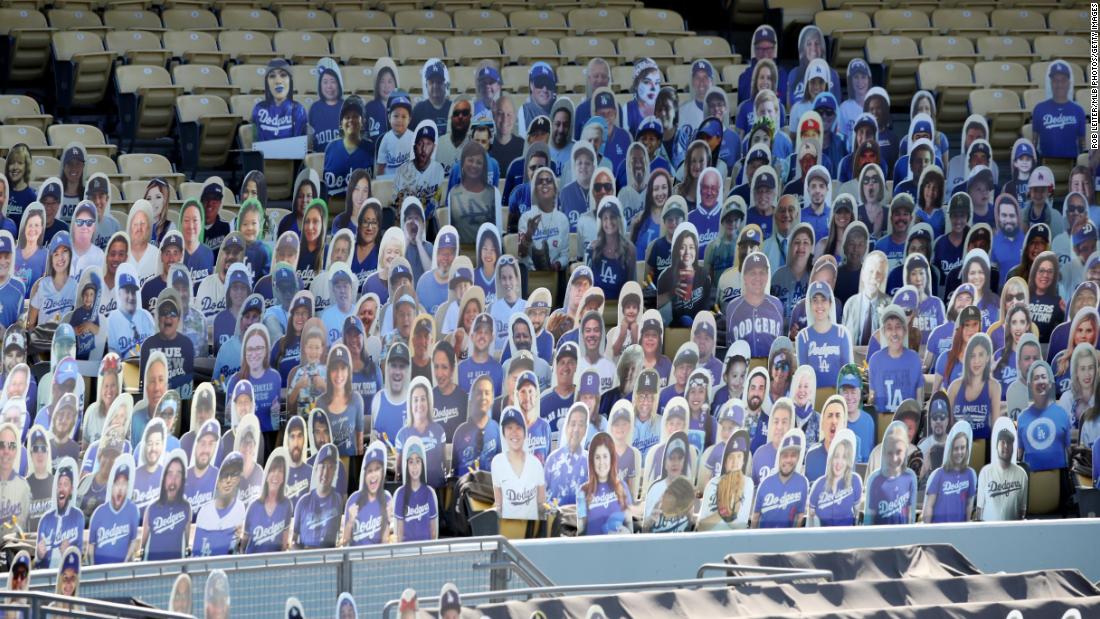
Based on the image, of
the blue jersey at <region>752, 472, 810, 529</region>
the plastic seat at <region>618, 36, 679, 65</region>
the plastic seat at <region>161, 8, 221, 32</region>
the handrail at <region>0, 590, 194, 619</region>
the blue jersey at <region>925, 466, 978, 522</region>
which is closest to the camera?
the handrail at <region>0, 590, 194, 619</region>

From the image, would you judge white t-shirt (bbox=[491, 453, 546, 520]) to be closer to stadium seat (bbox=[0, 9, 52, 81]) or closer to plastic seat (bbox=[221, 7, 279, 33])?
stadium seat (bbox=[0, 9, 52, 81])

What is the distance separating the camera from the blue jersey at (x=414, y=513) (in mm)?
10625

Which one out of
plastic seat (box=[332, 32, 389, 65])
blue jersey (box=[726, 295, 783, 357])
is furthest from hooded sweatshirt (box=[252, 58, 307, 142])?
blue jersey (box=[726, 295, 783, 357])

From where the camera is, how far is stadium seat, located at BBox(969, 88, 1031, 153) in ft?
53.7

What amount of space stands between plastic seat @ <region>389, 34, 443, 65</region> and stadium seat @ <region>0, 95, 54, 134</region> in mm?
2950

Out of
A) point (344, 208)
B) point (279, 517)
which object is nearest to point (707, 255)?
point (344, 208)

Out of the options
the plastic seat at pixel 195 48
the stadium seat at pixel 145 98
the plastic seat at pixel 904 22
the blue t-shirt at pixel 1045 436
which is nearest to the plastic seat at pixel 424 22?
the plastic seat at pixel 195 48

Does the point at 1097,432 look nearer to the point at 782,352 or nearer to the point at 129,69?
the point at 782,352

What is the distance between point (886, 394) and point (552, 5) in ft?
21.1

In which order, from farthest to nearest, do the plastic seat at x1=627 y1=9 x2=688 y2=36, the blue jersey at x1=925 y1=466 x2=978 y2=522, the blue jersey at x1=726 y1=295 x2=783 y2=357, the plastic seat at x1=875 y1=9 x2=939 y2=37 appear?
the plastic seat at x1=875 y1=9 x2=939 y2=37 < the plastic seat at x1=627 y1=9 x2=688 y2=36 < the blue jersey at x1=726 y1=295 x2=783 y2=357 < the blue jersey at x1=925 y1=466 x2=978 y2=522

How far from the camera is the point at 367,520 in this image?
10.5 m

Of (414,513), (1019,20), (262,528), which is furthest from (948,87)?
(262,528)

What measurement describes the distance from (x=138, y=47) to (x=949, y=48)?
22.3 ft

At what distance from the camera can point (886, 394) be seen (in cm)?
1254
